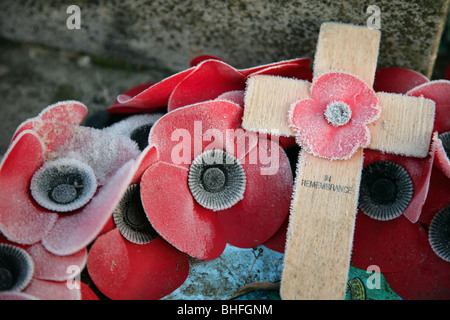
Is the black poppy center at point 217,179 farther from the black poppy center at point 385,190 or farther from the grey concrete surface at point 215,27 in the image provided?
the grey concrete surface at point 215,27

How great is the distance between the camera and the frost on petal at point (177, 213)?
2.54ft

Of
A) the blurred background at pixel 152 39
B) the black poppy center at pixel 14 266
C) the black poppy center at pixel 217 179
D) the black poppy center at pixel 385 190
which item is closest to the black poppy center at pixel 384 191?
the black poppy center at pixel 385 190

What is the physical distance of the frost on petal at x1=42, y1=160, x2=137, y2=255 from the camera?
2.30 ft

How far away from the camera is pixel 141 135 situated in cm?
90

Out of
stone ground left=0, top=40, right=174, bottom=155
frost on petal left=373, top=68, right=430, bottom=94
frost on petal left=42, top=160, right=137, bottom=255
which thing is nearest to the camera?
frost on petal left=42, top=160, right=137, bottom=255

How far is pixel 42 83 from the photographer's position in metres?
1.25

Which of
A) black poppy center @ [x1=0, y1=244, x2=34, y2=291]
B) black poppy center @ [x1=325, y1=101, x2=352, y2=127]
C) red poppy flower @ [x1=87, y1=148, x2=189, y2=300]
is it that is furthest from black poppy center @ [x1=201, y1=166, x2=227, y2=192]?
black poppy center @ [x1=0, y1=244, x2=34, y2=291]

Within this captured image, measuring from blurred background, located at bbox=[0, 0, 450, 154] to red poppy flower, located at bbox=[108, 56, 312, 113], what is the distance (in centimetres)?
18

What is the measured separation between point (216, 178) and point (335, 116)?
24 cm

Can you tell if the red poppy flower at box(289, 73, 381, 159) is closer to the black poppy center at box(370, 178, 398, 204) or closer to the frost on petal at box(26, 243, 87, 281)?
the black poppy center at box(370, 178, 398, 204)

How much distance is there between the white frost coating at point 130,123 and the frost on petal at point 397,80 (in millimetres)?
490

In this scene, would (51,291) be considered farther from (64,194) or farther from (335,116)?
(335,116)

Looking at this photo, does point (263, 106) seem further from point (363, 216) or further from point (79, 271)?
point (79, 271)

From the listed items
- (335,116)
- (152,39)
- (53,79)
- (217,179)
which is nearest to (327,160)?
(335,116)
